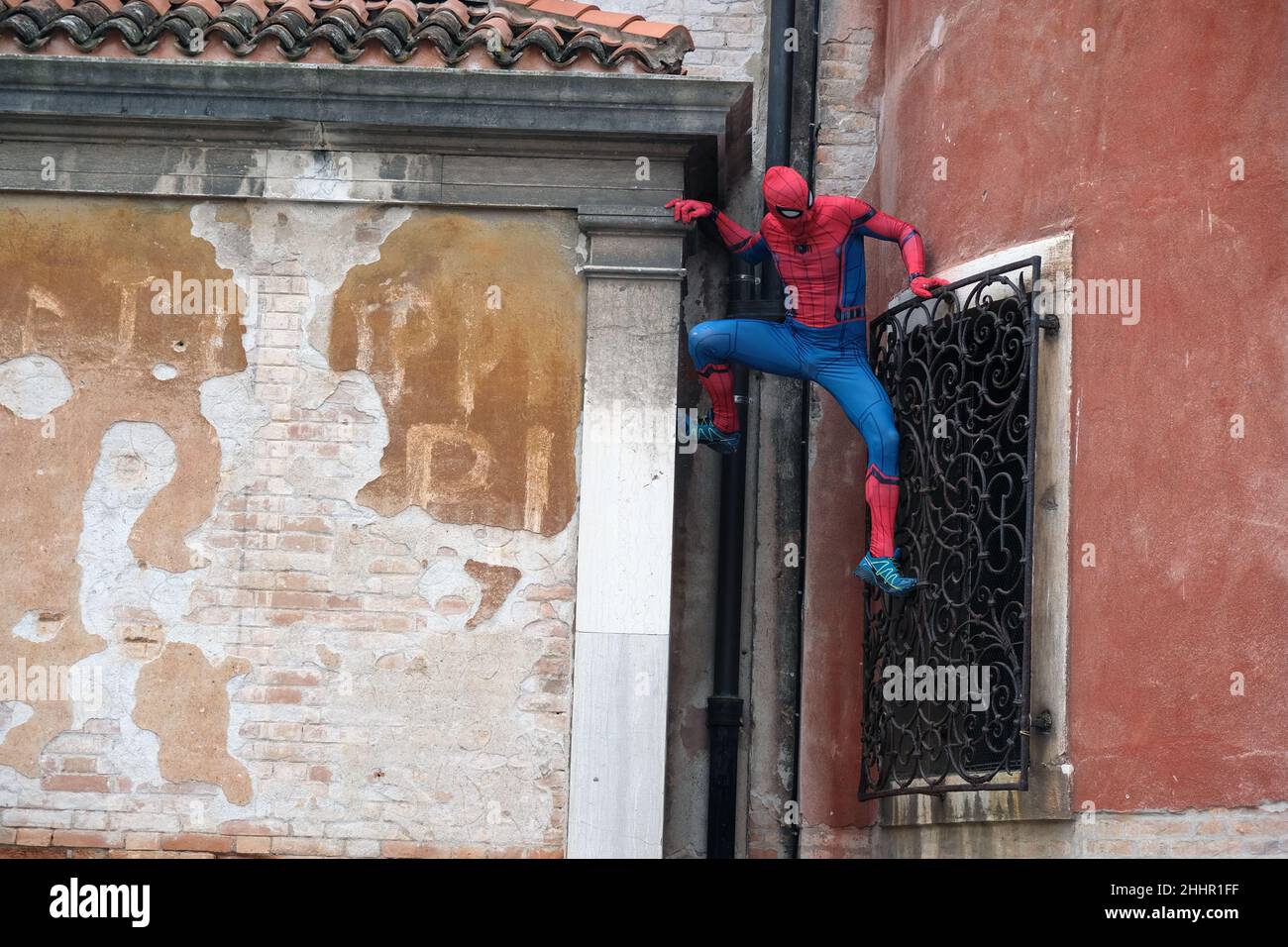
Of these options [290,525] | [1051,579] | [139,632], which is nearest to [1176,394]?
[1051,579]

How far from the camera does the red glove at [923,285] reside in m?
7.37

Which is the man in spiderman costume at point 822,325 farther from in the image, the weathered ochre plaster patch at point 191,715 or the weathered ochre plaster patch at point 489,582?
the weathered ochre plaster patch at point 191,715

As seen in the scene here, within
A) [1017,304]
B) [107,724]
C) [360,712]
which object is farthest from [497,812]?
[1017,304]

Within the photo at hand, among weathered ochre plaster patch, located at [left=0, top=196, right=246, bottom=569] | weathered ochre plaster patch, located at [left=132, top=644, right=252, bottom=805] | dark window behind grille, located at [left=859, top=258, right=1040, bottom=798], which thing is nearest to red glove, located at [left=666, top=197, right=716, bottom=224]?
dark window behind grille, located at [left=859, top=258, right=1040, bottom=798]

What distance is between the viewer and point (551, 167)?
7750mm

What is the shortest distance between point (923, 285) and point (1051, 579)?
141 cm

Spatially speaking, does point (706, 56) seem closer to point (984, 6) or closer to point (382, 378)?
point (984, 6)

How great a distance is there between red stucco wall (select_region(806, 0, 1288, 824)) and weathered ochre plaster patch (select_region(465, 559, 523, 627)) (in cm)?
236

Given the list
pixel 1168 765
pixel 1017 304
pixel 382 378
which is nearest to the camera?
pixel 1168 765

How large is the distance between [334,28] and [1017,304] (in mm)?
3237

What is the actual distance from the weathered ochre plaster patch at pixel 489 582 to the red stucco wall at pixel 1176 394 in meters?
2.36

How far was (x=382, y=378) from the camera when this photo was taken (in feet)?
25.0

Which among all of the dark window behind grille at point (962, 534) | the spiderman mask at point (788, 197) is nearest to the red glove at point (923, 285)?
the dark window behind grille at point (962, 534)

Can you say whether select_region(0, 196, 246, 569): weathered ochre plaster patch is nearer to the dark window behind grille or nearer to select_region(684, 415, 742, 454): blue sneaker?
select_region(684, 415, 742, 454): blue sneaker
